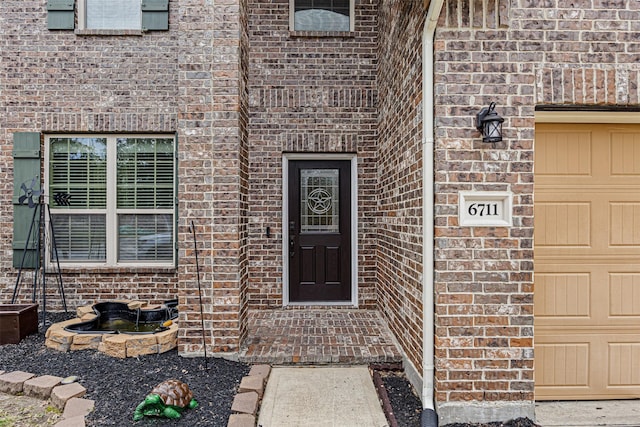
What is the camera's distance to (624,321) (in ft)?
9.04

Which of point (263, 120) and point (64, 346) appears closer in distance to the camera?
point (64, 346)

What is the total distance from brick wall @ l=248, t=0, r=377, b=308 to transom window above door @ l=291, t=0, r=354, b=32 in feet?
0.49

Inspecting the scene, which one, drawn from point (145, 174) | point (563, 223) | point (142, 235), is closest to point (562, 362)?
point (563, 223)

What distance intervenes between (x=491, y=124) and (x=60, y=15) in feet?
16.6

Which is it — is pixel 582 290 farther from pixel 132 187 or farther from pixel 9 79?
pixel 9 79

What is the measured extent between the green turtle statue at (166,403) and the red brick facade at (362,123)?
0.72 metres

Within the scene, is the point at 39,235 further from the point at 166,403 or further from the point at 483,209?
the point at 483,209

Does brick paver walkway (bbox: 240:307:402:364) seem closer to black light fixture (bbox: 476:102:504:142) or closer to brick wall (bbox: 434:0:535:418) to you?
brick wall (bbox: 434:0:535:418)

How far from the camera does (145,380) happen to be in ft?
9.61

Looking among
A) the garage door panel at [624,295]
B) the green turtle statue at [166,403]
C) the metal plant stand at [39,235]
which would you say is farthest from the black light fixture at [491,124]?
the metal plant stand at [39,235]

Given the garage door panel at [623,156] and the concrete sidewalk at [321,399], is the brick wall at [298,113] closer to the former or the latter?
the concrete sidewalk at [321,399]

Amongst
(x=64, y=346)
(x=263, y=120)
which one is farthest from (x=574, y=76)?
(x=64, y=346)

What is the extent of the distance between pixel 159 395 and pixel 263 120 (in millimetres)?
3152

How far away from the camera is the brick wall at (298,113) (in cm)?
461
